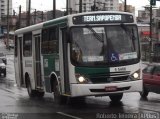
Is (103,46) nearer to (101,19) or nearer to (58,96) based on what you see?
A: (101,19)

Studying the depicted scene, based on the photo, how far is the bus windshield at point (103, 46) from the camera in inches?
608

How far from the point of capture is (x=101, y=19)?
15.9 meters

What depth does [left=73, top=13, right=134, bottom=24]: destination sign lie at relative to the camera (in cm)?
1575

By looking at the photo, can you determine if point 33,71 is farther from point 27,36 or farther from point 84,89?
point 84,89

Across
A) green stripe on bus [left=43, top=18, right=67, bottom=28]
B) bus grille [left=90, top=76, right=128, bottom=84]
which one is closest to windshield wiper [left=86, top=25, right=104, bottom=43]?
green stripe on bus [left=43, top=18, right=67, bottom=28]

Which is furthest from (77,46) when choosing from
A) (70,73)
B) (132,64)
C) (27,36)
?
(27,36)

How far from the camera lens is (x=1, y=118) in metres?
12.9

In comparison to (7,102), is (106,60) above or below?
above

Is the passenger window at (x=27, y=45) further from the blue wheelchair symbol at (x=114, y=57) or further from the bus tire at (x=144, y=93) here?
the blue wheelchair symbol at (x=114, y=57)

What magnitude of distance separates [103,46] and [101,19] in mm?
920

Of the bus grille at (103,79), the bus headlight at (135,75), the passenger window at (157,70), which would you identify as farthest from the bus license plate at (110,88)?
the passenger window at (157,70)

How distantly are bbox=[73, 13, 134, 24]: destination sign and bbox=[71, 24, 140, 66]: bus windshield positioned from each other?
7.8 inches

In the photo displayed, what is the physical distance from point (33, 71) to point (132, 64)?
5373 millimetres

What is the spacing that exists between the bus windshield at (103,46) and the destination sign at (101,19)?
0.20m
